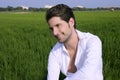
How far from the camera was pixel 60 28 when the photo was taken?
2.08 m

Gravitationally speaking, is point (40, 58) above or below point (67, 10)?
below

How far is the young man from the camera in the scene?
6.38ft

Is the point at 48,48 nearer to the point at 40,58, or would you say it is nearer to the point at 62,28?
the point at 40,58

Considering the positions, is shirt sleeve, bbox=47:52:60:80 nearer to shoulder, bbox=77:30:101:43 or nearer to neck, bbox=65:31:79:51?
neck, bbox=65:31:79:51

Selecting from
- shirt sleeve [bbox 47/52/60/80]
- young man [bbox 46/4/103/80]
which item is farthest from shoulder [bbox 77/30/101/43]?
shirt sleeve [bbox 47/52/60/80]

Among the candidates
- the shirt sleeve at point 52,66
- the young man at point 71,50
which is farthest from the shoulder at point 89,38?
the shirt sleeve at point 52,66

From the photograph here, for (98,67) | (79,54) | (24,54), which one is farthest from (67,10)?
(24,54)

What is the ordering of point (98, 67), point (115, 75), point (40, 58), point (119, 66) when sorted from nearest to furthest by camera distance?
point (98, 67)
point (115, 75)
point (119, 66)
point (40, 58)

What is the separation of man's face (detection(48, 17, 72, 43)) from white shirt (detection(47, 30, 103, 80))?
11 centimetres

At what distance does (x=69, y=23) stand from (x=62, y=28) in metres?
0.08

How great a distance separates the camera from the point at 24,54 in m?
4.73

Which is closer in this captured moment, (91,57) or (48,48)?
(91,57)

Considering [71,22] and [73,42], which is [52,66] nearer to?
[73,42]

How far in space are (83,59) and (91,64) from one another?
219 millimetres
